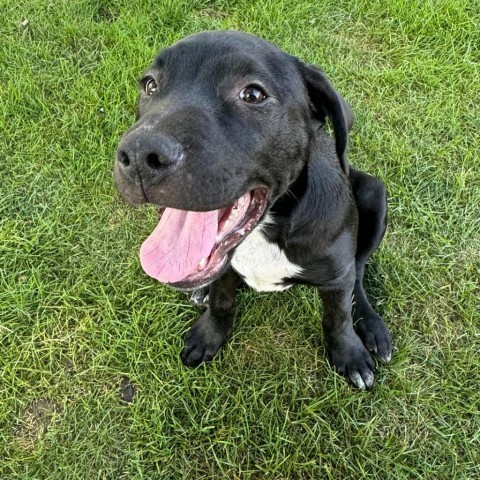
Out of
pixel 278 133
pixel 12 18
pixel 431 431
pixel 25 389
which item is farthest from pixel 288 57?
pixel 12 18

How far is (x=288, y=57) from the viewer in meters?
2.46

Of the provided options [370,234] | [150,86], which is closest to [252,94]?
[150,86]

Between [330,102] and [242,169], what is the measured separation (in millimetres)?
557

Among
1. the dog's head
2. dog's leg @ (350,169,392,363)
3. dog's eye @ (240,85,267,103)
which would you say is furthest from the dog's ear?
dog's leg @ (350,169,392,363)

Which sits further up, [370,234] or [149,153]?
[149,153]

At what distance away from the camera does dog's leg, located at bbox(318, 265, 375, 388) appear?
3039 millimetres

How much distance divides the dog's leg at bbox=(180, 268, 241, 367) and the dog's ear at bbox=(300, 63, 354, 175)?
1023mm

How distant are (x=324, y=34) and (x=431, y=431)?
10.3 feet

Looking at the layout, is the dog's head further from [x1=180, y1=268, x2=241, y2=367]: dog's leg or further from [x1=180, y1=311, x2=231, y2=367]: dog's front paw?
[x1=180, y1=311, x2=231, y2=367]: dog's front paw

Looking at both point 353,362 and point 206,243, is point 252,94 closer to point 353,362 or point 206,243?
point 206,243

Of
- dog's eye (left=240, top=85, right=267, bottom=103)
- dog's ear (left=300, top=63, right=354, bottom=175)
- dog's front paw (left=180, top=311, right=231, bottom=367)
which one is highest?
dog's eye (left=240, top=85, right=267, bottom=103)

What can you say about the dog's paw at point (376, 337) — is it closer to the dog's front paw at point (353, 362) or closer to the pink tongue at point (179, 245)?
the dog's front paw at point (353, 362)

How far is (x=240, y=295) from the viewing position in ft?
11.5

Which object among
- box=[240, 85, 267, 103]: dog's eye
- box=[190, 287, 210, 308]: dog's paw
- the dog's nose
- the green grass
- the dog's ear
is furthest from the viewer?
box=[190, 287, 210, 308]: dog's paw
